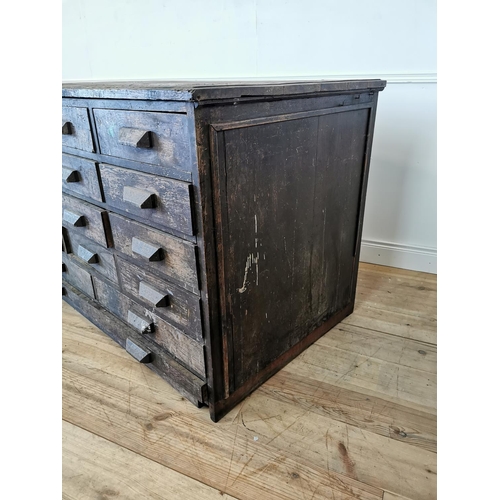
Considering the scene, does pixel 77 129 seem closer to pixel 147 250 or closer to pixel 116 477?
pixel 147 250

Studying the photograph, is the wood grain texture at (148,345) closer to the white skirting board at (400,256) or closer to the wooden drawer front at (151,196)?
the wooden drawer front at (151,196)

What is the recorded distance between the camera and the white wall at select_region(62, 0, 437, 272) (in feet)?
5.26

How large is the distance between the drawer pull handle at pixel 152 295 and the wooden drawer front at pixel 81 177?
306 mm

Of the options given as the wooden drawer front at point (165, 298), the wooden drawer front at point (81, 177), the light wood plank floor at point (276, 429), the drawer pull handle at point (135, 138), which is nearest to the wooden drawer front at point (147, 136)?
the drawer pull handle at point (135, 138)

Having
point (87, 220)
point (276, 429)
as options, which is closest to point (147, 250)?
point (87, 220)

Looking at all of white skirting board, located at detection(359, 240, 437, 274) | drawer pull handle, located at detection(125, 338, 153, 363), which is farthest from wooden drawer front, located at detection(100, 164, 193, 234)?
white skirting board, located at detection(359, 240, 437, 274)

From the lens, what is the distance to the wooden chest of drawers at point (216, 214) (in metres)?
0.88

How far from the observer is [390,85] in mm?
1675

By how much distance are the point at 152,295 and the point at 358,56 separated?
1.34 m

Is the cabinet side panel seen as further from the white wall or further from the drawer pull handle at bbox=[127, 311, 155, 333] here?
the white wall

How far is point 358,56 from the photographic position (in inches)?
66.2
